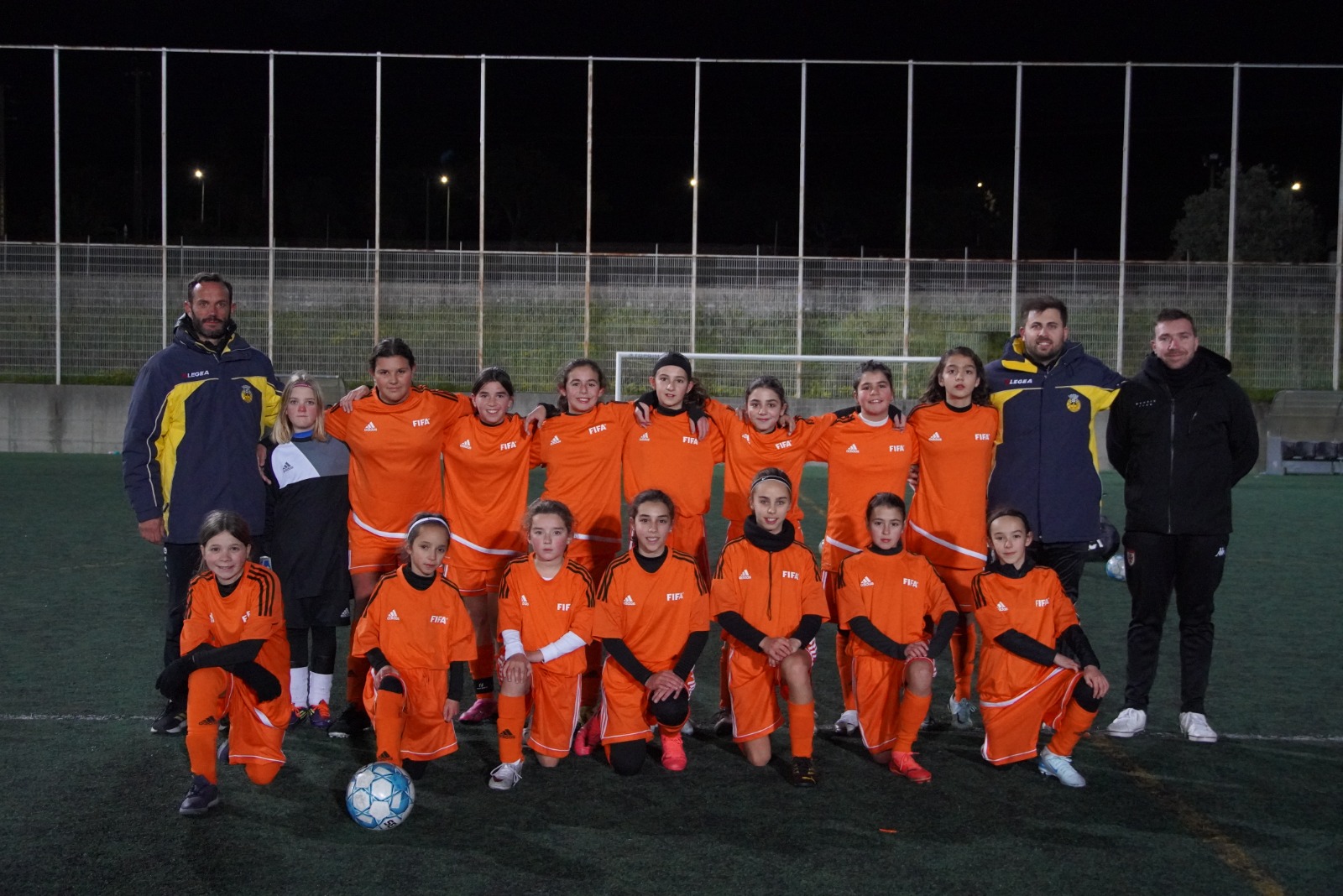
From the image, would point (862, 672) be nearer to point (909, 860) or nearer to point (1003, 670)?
point (1003, 670)

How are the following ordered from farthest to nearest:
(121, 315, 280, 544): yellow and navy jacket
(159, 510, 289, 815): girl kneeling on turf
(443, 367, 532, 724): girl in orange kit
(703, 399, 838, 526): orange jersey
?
(703, 399, 838, 526): orange jersey, (443, 367, 532, 724): girl in orange kit, (121, 315, 280, 544): yellow and navy jacket, (159, 510, 289, 815): girl kneeling on turf

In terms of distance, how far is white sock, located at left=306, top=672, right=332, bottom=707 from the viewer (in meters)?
4.70

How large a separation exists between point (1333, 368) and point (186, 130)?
45.6 m

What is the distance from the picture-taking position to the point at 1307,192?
47.4 m

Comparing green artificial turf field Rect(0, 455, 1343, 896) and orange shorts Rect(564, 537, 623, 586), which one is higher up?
orange shorts Rect(564, 537, 623, 586)

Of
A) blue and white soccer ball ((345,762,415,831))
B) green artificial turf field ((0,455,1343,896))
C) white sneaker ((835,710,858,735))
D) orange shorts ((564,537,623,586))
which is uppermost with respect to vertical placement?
orange shorts ((564,537,623,586))

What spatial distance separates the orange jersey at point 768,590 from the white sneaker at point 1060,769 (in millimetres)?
977

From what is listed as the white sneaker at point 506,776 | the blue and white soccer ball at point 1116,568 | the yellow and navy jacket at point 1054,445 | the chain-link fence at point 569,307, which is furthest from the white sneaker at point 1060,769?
the chain-link fence at point 569,307

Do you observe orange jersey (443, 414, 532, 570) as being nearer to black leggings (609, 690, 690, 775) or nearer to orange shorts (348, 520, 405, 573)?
orange shorts (348, 520, 405, 573)

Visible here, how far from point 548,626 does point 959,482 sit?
1.81m

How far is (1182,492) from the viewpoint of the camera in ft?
15.2

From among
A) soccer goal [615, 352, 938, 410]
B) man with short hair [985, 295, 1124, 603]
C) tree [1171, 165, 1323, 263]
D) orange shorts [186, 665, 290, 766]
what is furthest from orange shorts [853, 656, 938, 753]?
tree [1171, 165, 1323, 263]

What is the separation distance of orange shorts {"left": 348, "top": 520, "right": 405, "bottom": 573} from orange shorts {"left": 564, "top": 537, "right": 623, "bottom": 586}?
731mm

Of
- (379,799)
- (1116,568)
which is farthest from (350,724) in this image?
(1116,568)
